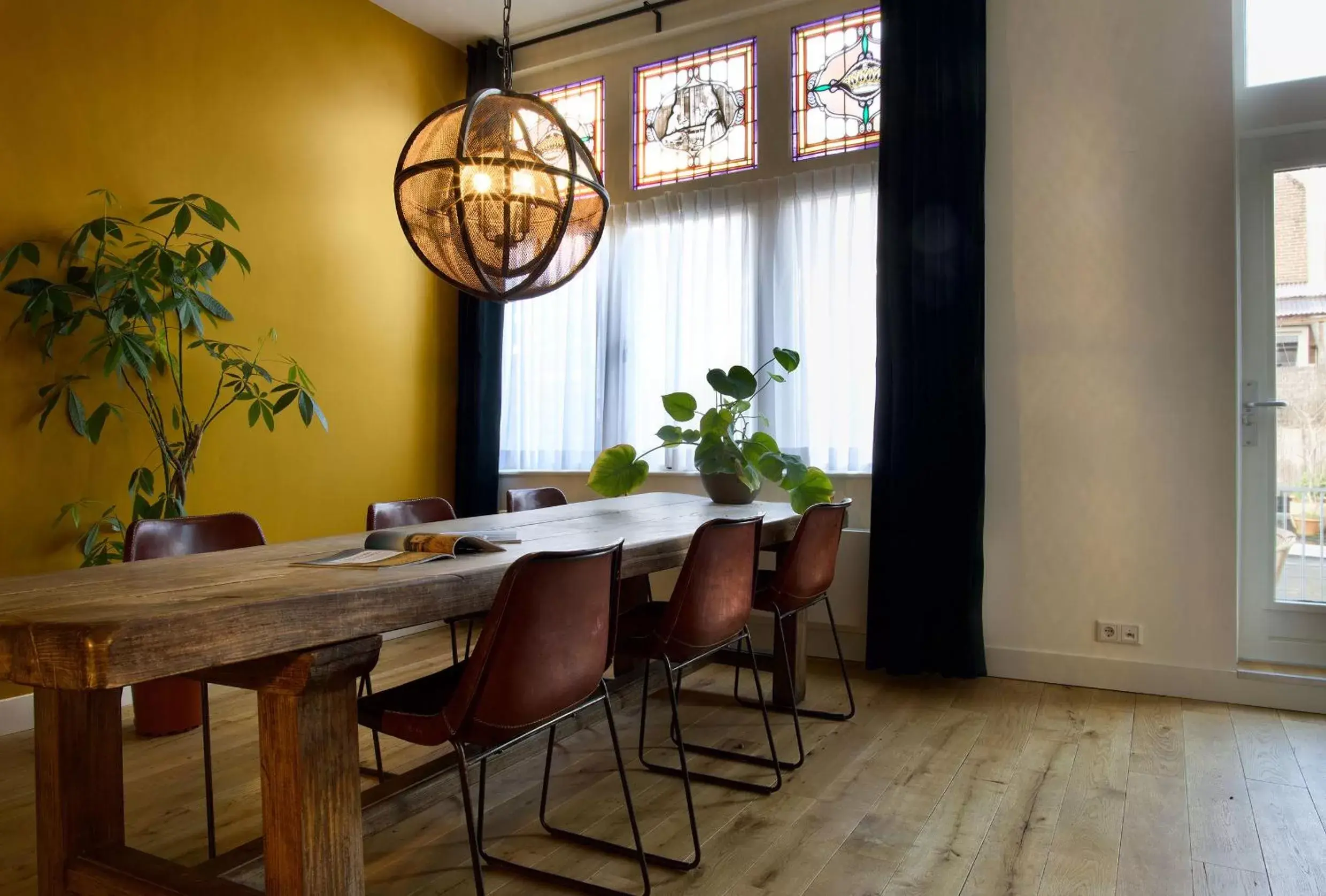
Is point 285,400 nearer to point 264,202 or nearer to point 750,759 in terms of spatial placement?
point 264,202

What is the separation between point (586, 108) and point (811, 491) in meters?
2.92

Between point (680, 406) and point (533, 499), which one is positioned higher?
point (680, 406)

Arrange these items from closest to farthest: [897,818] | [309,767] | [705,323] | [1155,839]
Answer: [309,767], [1155,839], [897,818], [705,323]

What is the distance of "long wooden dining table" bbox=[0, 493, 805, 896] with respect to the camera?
131 centimetres

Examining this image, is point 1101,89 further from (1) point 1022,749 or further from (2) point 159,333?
(2) point 159,333

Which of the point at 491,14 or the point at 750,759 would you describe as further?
the point at 491,14

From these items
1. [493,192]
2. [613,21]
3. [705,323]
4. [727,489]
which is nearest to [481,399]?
[705,323]

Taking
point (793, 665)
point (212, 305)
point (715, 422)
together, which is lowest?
point (793, 665)

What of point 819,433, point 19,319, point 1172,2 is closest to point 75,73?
point 19,319

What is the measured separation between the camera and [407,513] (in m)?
3.23

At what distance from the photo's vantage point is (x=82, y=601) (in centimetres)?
150

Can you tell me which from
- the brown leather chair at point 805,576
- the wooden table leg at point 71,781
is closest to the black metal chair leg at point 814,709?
the brown leather chair at point 805,576

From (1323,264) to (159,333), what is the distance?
4.70 m

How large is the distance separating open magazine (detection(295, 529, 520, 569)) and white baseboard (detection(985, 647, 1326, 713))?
2.56m
